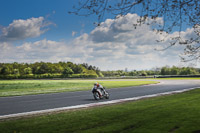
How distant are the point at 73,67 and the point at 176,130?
119 meters

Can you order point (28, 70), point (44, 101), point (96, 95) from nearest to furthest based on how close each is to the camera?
point (44, 101) < point (96, 95) < point (28, 70)

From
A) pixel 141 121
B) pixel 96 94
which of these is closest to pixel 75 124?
pixel 141 121

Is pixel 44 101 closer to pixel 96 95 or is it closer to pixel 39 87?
pixel 96 95

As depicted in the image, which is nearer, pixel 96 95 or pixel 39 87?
pixel 96 95

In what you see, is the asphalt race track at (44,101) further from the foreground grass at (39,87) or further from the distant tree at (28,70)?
the distant tree at (28,70)

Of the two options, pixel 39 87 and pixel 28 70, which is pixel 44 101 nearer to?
pixel 39 87

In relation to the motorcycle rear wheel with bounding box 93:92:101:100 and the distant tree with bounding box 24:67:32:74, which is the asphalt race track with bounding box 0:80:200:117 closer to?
the motorcycle rear wheel with bounding box 93:92:101:100

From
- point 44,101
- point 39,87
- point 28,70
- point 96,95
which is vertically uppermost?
point 28,70

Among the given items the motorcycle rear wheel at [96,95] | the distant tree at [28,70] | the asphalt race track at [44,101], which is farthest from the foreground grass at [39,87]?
the distant tree at [28,70]

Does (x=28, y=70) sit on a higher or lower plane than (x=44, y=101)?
higher

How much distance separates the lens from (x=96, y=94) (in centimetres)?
1731

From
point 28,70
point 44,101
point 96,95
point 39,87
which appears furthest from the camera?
point 28,70

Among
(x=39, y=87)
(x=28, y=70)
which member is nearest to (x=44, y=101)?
(x=39, y=87)

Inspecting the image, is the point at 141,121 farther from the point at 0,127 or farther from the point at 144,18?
the point at 0,127
